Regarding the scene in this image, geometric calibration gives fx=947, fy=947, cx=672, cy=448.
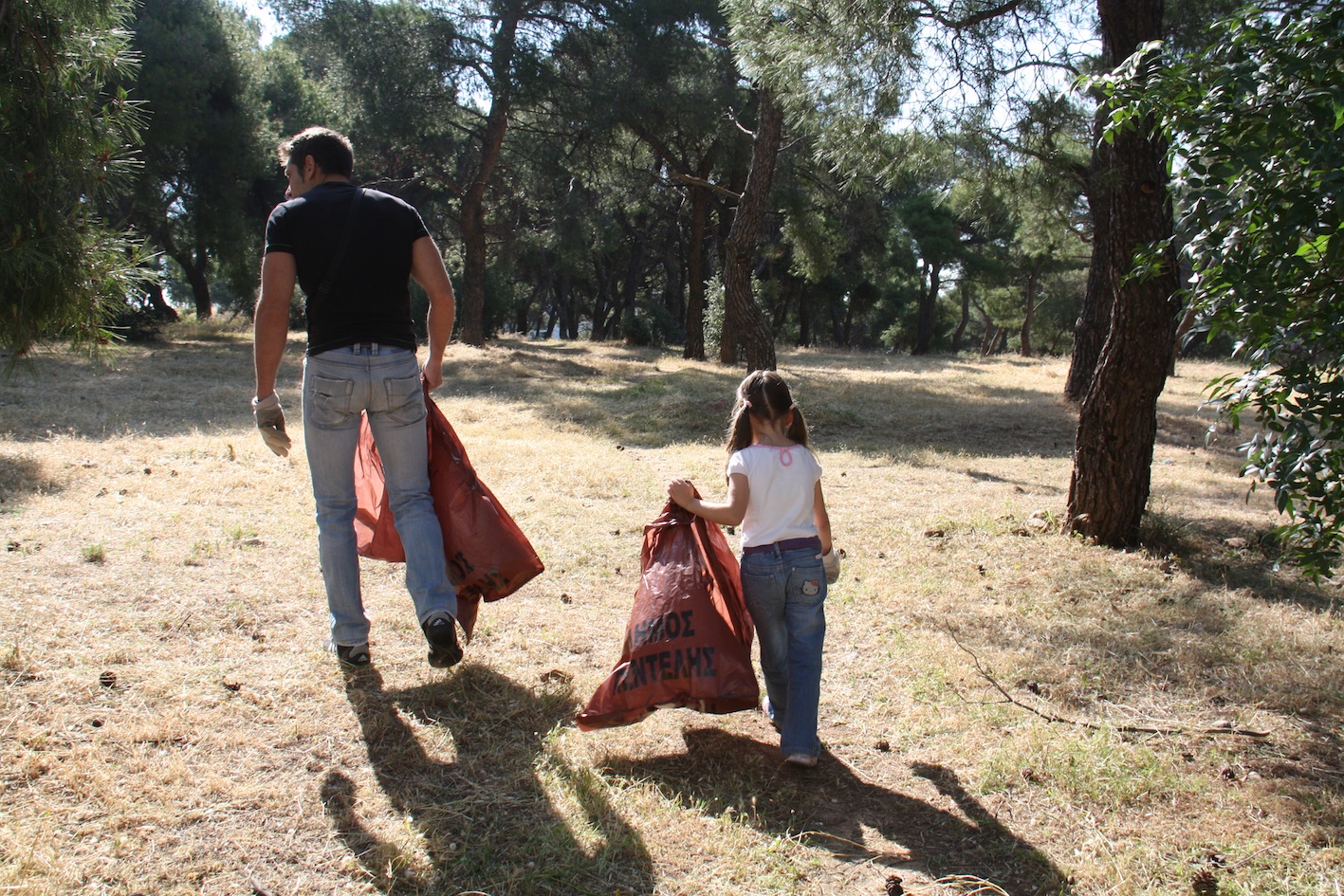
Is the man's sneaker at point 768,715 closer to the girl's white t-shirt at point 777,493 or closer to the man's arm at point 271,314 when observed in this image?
the girl's white t-shirt at point 777,493

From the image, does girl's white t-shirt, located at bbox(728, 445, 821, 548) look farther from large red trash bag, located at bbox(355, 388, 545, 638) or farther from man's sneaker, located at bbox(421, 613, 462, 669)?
man's sneaker, located at bbox(421, 613, 462, 669)

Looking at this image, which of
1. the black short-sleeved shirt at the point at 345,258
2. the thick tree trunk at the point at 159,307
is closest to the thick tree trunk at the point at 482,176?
the thick tree trunk at the point at 159,307

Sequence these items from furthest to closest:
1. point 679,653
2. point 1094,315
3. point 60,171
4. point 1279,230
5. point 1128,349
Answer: point 1094,315
point 1128,349
point 60,171
point 679,653
point 1279,230

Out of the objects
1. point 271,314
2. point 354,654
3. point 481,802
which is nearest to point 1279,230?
point 481,802

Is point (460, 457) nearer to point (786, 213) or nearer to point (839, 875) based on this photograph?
point (839, 875)

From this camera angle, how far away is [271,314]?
324 cm

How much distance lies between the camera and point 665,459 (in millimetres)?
8672

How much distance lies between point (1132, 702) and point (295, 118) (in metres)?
24.0

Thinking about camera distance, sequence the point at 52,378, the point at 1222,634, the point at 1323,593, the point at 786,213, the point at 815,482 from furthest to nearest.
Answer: the point at 786,213 < the point at 52,378 < the point at 1323,593 < the point at 1222,634 < the point at 815,482

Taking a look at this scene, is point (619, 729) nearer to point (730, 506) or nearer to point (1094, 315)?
point (730, 506)

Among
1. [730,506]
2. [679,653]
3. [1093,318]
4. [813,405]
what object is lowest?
[679,653]

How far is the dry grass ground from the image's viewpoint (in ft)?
8.25

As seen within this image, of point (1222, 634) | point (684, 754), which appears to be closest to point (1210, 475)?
point (1222, 634)

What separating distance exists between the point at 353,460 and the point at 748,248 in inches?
406
